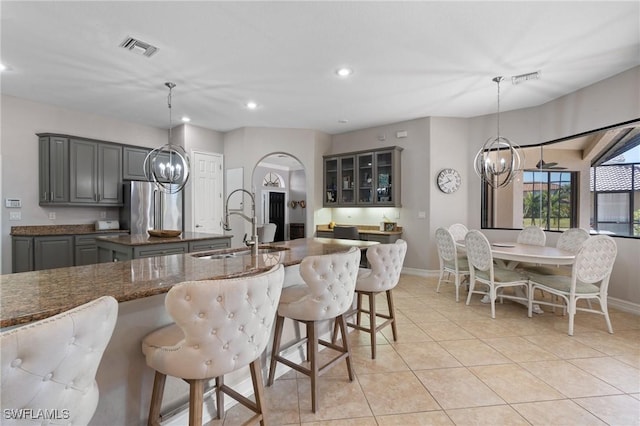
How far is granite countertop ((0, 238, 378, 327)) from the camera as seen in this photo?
1.07 metres

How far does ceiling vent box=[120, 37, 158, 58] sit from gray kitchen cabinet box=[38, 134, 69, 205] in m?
2.59

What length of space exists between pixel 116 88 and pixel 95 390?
4.12 meters

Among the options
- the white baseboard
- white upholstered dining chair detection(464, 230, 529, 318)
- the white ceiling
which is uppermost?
the white ceiling

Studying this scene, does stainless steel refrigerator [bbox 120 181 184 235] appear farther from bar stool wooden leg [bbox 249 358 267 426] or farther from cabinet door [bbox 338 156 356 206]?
bar stool wooden leg [bbox 249 358 267 426]

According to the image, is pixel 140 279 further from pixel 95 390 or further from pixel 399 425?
pixel 399 425

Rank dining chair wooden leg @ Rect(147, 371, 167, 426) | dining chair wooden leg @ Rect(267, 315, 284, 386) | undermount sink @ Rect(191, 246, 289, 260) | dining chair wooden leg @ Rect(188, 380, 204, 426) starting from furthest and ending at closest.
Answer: undermount sink @ Rect(191, 246, 289, 260) < dining chair wooden leg @ Rect(267, 315, 284, 386) < dining chair wooden leg @ Rect(147, 371, 167, 426) < dining chair wooden leg @ Rect(188, 380, 204, 426)

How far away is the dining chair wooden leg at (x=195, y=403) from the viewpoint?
1236mm

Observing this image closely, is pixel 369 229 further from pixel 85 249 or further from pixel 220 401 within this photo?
pixel 85 249

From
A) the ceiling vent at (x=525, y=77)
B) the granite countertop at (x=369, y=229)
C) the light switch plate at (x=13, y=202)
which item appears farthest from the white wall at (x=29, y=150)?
the ceiling vent at (x=525, y=77)

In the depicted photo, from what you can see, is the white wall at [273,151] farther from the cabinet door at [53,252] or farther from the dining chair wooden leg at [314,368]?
the dining chair wooden leg at [314,368]

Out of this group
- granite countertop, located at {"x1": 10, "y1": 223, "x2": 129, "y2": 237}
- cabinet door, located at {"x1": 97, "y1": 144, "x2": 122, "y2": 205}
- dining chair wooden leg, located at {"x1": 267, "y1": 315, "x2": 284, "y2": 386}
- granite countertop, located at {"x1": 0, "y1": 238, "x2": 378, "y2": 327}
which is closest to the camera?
granite countertop, located at {"x1": 0, "y1": 238, "x2": 378, "y2": 327}

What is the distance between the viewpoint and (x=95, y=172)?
15.7 feet

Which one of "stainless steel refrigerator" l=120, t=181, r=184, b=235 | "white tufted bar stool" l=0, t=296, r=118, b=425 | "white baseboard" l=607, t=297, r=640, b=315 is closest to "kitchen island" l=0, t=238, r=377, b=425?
"white tufted bar stool" l=0, t=296, r=118, b=425

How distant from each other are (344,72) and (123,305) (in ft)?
10.4
